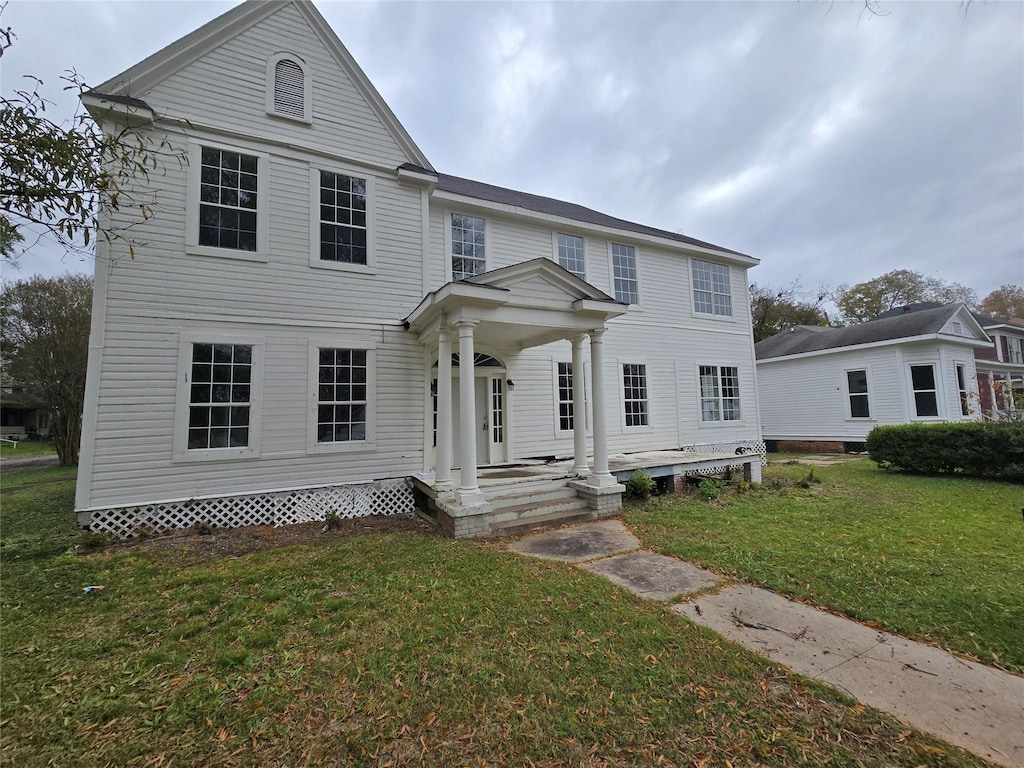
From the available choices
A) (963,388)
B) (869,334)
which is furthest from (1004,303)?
(869,334)

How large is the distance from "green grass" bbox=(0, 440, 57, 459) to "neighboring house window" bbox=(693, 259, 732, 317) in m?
33.8

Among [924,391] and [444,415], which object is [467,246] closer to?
[444,415]

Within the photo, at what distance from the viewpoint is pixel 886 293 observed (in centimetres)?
3281

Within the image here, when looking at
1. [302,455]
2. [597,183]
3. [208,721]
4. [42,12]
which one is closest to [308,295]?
[302,455]

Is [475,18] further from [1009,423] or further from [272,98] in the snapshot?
[1009,423]

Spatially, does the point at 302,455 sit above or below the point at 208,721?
above

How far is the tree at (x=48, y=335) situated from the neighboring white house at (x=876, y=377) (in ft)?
96.6

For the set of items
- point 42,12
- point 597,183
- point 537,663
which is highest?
point 597,183

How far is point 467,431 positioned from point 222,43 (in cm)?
813

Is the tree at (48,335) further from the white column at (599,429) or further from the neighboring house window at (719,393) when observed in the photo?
the neighboring house window at (719,393)

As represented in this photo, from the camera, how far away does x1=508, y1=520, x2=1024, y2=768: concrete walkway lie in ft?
7.55

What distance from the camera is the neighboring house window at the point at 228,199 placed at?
279 inches

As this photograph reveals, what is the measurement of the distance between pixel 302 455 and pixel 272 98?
6.54 metres

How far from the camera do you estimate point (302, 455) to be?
7324mm
